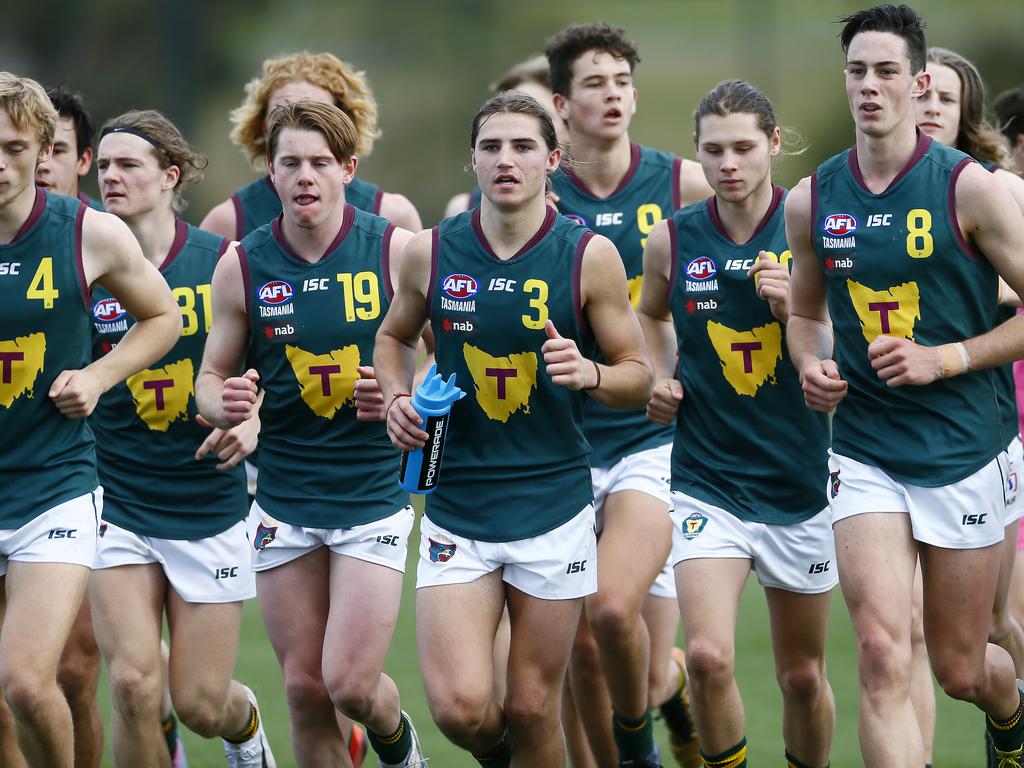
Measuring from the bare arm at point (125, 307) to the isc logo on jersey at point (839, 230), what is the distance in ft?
7.53

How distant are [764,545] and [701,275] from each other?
1.01m

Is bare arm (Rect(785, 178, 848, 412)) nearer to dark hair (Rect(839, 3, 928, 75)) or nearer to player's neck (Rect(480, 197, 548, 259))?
dark hair (Rect(839, 3, 928, 75))

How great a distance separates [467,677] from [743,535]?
1.23 m

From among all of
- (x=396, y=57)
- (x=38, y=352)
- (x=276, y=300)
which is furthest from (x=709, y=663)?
(x=396, y=57)

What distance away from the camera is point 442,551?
5414 mm

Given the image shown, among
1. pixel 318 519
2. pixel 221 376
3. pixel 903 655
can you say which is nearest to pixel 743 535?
pixel 903 655

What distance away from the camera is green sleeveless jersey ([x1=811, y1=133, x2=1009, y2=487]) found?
17.4ft

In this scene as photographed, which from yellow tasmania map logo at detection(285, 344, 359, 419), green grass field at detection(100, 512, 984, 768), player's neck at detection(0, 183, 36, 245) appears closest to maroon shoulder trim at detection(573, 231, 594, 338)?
yellow tasmania map logo at detection(285, 344, 359, 419)

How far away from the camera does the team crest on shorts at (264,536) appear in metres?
5.84

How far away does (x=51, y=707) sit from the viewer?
17.3 ft

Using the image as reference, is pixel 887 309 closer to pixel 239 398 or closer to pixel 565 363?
pixel 565 363

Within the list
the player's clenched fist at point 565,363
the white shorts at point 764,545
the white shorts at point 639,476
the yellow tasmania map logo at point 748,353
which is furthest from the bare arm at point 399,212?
the player's clenched fist at point 565,363

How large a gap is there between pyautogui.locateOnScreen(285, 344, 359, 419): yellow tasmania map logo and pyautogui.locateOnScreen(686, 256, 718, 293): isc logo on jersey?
1248 millimetres

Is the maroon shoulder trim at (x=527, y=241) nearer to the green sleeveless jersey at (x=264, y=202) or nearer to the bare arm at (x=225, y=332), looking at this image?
the bare arm at (x=225, y=332)
